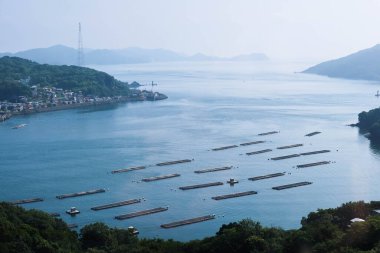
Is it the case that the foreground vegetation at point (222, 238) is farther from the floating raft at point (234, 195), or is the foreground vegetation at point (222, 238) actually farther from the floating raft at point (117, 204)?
the floating raft at point (234, 195)

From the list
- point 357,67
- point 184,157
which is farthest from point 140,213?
point 357,67

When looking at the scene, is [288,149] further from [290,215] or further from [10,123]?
[10,123]

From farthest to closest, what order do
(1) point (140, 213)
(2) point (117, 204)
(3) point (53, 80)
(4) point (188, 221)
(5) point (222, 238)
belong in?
1. (3) point (53, 80)
2. (2) point (117, 204)
3. (1) point (140, 213)
4. (4) point (188, 221)
5. (5) point (222, 238)

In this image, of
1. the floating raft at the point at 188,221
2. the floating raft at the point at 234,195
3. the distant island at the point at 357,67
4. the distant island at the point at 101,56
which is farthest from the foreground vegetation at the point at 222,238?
the distant island at the point at 101,56

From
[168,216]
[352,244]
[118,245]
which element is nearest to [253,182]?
[168,216]

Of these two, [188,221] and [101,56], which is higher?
[101,56]

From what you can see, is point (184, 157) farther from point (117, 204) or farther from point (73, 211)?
point (73, 211)

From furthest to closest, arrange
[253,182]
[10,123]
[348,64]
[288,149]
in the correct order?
1. [348,64]
2. [10,123]
3. [288,149]
4. [253,182]
